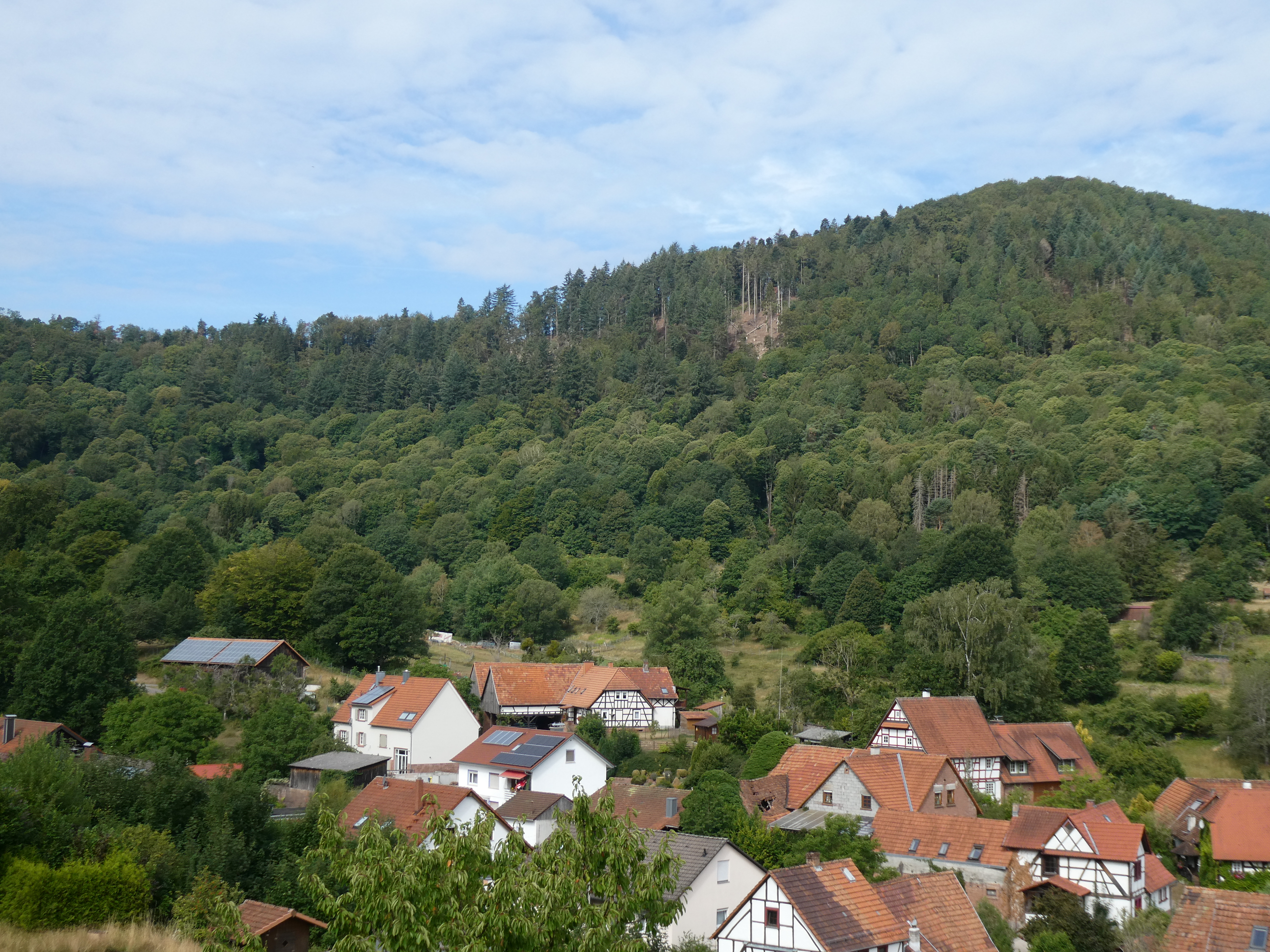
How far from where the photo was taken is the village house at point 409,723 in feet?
138

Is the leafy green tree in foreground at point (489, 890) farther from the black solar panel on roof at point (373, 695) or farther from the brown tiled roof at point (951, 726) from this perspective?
the black solar panel on roof at point (373, 695)

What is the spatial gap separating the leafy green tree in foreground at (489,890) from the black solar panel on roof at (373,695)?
32.6 meters

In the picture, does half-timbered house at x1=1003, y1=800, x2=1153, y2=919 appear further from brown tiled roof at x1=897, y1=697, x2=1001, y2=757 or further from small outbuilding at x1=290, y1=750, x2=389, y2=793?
small outbuilding at x1=290, y1=750, x2=389, y2=793

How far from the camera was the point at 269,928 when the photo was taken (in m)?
18.5

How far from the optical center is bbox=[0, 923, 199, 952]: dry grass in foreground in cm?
1292

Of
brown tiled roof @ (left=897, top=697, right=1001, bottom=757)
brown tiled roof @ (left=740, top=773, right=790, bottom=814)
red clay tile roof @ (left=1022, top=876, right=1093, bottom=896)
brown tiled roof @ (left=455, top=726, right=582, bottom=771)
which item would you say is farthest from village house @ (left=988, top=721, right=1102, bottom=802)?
brown tiled roof @ (left=455, top=726, right=582, bottom=771)

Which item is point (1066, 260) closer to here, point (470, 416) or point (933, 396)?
point (933, 396)

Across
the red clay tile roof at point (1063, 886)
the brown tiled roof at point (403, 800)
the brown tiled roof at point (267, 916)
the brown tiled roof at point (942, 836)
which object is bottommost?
the red clay tile roof at point (1063, 886)

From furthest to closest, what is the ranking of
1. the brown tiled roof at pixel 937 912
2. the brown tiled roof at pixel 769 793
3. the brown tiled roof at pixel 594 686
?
1. the brown tiled roof at pixel 594 686
2. the brown tiled roof at pixel 769 793
3. the brown tiled roof at pixel 937 912

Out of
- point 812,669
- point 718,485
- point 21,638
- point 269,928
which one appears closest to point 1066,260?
point 718,485

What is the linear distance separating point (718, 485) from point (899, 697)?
45.4 meters

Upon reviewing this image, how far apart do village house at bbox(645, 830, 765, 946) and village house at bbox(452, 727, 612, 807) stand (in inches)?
458

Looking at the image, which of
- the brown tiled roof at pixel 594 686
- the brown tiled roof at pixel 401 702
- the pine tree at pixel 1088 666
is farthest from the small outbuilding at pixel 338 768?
the pine tree at pixel 1088 666

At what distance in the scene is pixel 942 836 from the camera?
30.1 meters
